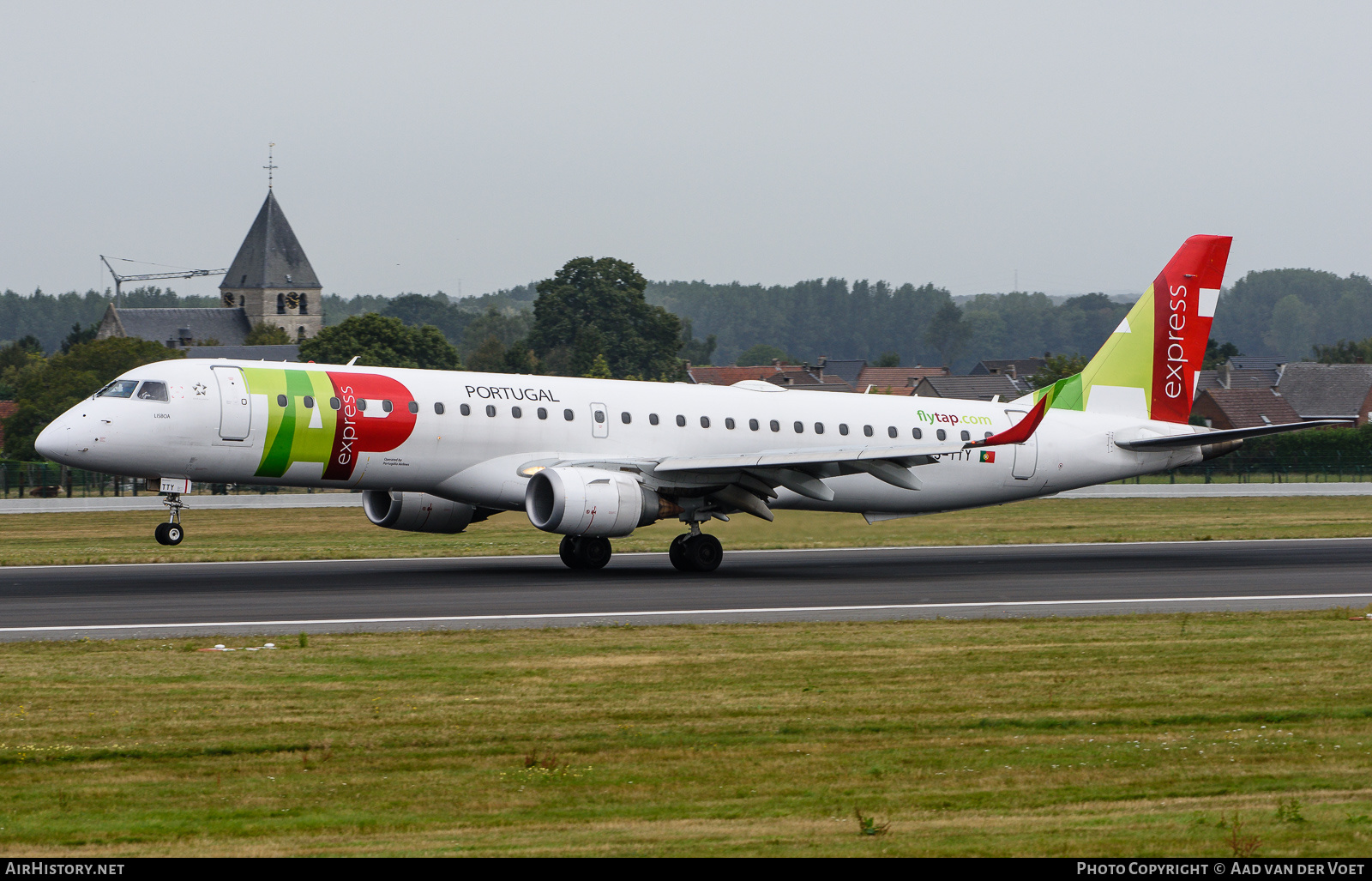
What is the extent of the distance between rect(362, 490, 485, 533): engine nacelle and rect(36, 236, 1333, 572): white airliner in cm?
4

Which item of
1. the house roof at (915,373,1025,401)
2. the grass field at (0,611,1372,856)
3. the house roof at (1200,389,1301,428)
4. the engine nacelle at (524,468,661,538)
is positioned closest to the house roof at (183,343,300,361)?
the house roof at (915,373,1025,401)

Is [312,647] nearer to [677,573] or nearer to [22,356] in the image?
[677,573]

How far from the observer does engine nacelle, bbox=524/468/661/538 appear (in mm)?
26500

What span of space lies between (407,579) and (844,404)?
10.5m

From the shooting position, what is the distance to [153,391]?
86.9ft

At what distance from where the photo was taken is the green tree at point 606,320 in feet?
426

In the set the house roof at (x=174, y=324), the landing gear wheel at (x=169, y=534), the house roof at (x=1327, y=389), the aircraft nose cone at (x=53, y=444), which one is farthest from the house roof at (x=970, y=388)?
the aircraft nose cone at (x=53, y=444)

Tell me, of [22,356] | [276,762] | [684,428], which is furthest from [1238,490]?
[22,356]

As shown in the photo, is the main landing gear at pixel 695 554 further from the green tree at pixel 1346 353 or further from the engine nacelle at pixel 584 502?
Answer: the green tree at pixel 1346 353

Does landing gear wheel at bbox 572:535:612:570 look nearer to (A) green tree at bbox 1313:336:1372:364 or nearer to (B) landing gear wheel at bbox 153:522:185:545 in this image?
(B) landing gear wheel at bbox 153:522:185:545

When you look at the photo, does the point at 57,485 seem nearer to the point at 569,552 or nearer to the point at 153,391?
the point at 153,391

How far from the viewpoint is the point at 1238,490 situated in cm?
6256

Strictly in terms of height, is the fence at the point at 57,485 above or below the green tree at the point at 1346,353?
below

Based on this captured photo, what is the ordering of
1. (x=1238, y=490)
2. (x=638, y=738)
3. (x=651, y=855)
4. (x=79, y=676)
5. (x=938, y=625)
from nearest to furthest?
(x=651, y=855)
(x=638, y=738)
(x=79, y=676)
(x=938, y=625)
(x=1238, y=490)
